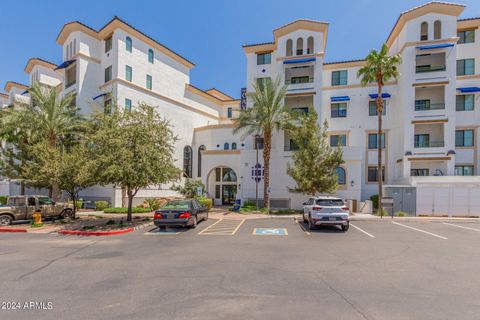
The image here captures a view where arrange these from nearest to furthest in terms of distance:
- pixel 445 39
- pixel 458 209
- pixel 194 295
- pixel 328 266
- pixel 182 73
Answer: pixel 194 295 < pixel 328 266 < pixel 458 209 < pixel 445 39 < pixel 182 73

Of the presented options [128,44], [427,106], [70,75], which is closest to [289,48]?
[427,106]

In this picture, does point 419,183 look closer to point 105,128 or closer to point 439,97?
point 439,97

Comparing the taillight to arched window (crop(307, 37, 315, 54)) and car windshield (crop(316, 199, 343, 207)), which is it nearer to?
car windshield (crop(316, 199, 343, 207))

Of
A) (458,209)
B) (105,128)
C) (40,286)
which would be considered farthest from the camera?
(458,209)

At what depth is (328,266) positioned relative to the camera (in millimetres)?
7691

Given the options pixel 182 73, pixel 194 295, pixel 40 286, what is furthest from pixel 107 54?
pixel 194 295

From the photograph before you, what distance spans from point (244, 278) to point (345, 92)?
92.3 feet

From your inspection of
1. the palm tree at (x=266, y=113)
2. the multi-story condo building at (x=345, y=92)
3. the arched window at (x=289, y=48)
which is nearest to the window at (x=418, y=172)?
the multi-story condo building at (x=345, y=92)

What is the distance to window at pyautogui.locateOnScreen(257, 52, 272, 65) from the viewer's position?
96.5ft

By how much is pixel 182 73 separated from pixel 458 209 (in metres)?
33.9

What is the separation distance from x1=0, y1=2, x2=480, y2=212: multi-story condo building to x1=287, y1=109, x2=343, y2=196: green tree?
392cm

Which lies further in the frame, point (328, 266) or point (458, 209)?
point (458, 209)

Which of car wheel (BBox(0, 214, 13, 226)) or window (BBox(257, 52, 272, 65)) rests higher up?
window (BBox(257, 52, 272, 65))

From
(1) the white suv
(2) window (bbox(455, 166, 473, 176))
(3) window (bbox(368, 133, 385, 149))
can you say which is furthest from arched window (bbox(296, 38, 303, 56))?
(2) window (bbox(455, 166, 473, 176))
